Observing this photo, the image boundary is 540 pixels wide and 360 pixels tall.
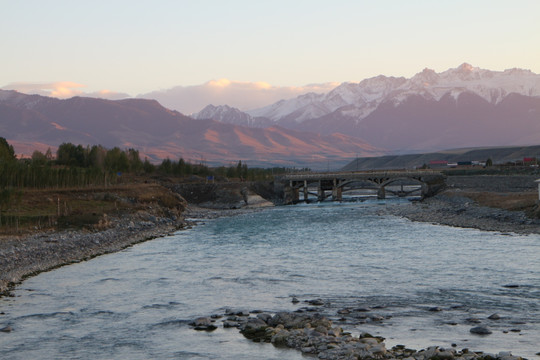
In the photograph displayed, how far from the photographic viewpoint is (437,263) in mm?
50312

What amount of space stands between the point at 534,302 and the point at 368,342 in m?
12.8

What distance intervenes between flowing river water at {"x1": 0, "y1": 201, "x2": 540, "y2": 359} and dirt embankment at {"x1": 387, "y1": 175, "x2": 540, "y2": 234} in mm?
8944

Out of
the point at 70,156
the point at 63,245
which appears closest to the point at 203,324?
the point at 63,245

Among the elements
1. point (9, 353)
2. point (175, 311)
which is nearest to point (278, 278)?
point (175, 311)

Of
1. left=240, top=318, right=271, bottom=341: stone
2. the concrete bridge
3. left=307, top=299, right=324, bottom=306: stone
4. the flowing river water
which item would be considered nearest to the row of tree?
the concrete bridge

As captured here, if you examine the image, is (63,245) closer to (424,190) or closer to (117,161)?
(117,161)

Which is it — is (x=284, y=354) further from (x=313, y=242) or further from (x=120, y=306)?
(x=313, y=242)

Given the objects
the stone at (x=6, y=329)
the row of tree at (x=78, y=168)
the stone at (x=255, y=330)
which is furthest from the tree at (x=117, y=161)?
the stone at (x=255, y=330)

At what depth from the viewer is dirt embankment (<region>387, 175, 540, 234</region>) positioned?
76188mm

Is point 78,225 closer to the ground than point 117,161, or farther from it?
closer to the ground

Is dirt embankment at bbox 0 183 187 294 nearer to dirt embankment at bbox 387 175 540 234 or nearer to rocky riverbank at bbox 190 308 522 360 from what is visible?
rocky riverbank at bbox 190 308 522 360

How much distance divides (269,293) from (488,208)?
201 ft

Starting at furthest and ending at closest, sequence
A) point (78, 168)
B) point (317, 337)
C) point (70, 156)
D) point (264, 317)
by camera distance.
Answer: point (70, 156), point (78, 168), point (264, 317), point (317, 337)

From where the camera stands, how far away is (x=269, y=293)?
3966 cm
